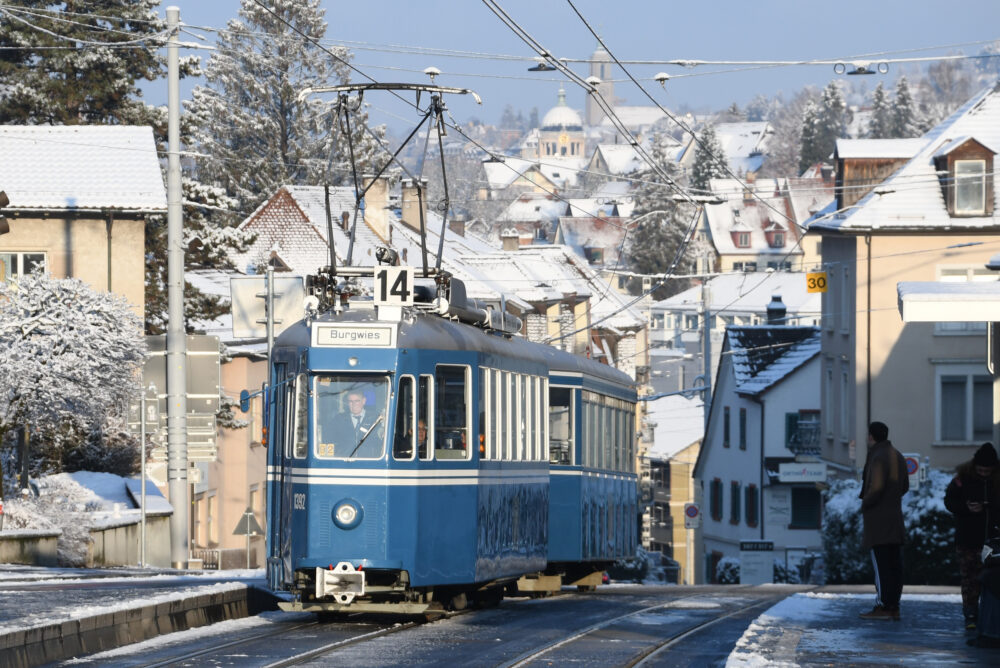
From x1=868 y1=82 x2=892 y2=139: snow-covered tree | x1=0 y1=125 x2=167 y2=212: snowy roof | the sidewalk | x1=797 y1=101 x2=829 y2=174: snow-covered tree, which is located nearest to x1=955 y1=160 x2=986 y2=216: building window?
x1=0 y1=125 x2=167 y2=212: snowy roof

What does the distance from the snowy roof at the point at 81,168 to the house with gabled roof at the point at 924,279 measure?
17389 mm

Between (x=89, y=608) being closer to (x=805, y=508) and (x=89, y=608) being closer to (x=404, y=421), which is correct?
(x=404, y=421)

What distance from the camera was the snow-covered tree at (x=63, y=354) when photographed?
35.2m

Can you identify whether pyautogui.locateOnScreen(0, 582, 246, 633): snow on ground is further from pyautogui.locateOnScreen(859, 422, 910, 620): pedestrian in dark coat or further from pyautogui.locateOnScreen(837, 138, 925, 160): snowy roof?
pyautogui.locateOnScreen(837, 138, 925, 160): snowy roof

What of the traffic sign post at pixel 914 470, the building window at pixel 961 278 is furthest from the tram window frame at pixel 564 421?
the building window at pixel 961 278

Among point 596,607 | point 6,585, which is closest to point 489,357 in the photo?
Result: point 596,607

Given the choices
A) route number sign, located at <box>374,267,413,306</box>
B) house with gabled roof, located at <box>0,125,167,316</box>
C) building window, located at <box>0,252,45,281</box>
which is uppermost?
house with gabled roof, located at <box>0,125,167,316</box>

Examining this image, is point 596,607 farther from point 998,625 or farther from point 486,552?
point 998,625

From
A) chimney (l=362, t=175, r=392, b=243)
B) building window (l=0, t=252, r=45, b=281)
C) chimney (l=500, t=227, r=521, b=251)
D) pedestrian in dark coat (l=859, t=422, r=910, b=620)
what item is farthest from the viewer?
chimney (l=500, t=227, r=521, b=251)

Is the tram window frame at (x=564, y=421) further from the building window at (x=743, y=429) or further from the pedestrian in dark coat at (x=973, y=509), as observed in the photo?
the building window at (x=743, y=429)

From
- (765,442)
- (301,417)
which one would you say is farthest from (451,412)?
(765,442)

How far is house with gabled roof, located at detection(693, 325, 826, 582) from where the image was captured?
187 ft

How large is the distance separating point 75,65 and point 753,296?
69.5 m

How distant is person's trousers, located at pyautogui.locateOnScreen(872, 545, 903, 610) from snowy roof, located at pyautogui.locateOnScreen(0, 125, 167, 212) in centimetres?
2988
